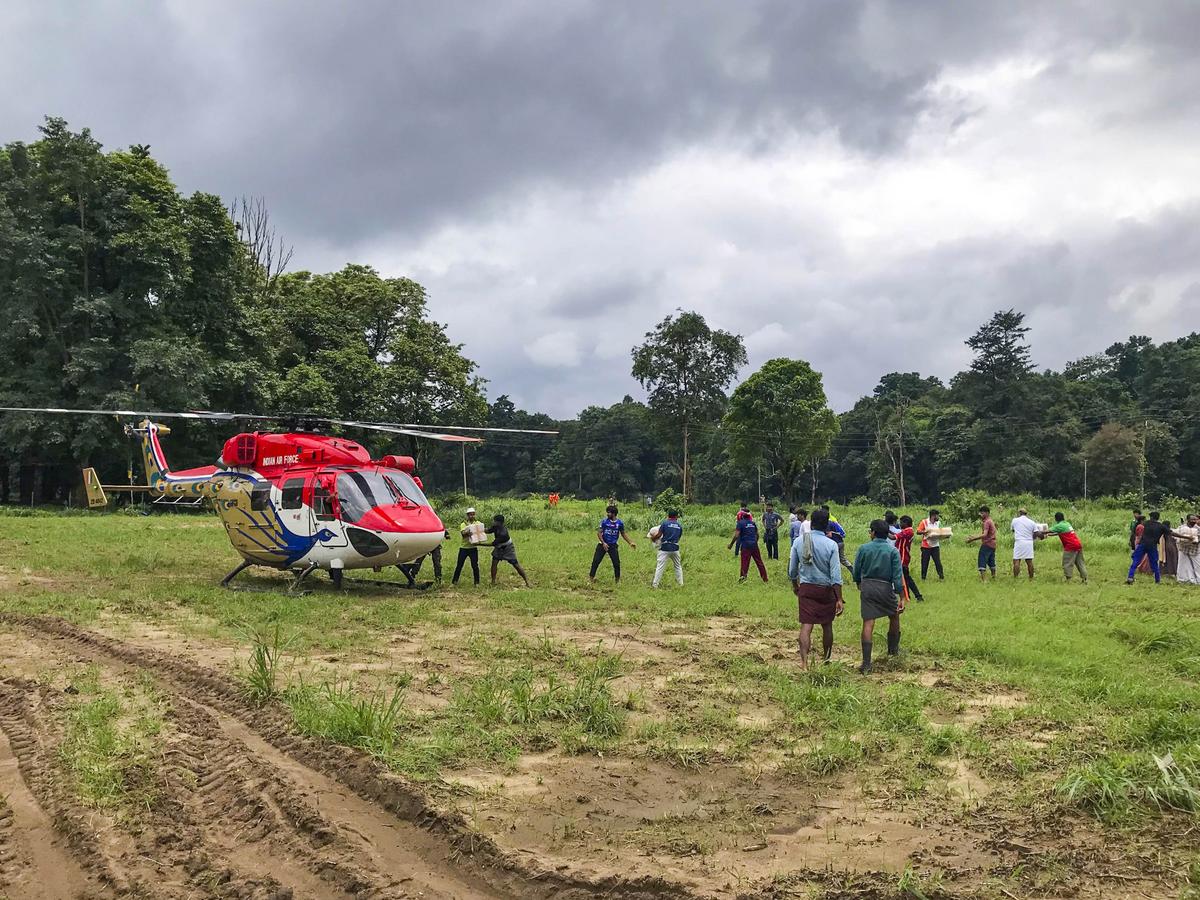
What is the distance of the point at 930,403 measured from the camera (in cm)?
8150

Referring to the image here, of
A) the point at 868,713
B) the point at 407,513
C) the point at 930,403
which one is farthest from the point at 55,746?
the point at 930,403

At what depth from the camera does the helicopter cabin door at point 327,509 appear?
13719 millimetres

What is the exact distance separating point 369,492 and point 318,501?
3.12 ft

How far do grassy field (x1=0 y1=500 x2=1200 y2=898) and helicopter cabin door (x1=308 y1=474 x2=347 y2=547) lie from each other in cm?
121

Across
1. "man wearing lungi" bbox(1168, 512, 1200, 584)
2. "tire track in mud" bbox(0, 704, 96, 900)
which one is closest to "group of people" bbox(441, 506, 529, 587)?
"tire track in mud" bbox(0, 704, 96, 900)

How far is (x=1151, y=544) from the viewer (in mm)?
15859

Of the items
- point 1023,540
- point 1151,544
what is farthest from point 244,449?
point 1151,544

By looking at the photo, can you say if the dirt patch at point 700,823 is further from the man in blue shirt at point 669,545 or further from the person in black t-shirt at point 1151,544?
the person in black t-shirt at point 1151,544

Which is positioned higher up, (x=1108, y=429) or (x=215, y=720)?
(x=1108, y=429)

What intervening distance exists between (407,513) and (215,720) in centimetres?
744

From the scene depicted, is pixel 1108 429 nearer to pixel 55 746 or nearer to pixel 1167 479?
pixel 1167 479

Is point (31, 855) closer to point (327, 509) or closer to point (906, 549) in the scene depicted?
point (327, 509)

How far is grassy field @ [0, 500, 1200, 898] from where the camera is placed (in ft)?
14.3

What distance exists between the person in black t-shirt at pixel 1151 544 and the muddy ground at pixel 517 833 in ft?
42.7
